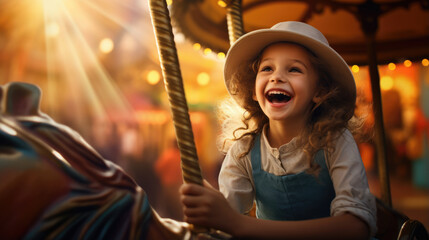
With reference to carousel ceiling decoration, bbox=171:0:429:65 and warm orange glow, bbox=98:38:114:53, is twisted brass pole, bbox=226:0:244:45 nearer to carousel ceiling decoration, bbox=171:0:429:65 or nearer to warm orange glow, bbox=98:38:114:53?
carousel ceiling decoration, bbox=171:0:429:65

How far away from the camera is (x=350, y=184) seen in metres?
0.74

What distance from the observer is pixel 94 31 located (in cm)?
561

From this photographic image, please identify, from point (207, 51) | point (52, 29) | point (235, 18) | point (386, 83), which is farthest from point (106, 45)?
point (386, 83)

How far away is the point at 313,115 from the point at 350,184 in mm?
226

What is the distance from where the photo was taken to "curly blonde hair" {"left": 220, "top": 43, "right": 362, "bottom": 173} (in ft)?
2.71

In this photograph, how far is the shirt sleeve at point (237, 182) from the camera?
34.0 inches

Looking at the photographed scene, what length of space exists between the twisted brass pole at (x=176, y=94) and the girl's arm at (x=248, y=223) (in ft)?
0.10

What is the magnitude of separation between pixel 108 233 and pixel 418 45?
212 centimetres

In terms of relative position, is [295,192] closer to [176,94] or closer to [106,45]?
[176,94]

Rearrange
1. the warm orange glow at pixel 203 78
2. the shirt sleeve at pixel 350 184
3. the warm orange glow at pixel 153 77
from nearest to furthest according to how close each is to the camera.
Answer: the shirt sleeve at pixel 350 184, the warm orange glow at pixel 153 77, the warm orange glow at pixel 203 78

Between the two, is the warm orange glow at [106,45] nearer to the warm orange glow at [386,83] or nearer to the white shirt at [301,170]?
the white shirt at [301,170]

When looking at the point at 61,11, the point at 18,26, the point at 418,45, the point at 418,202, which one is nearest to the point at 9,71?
the point at 18,26

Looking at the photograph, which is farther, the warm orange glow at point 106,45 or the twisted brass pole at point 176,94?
the warm orange glow at point 106,45

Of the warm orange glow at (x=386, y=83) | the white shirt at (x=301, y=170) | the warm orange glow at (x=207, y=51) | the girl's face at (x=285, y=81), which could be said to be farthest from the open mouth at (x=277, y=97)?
the warm orange glow at (x=386, y=83)
